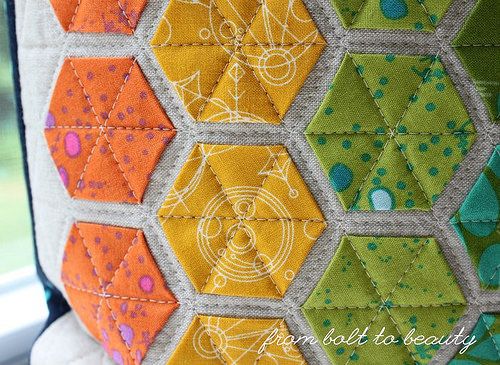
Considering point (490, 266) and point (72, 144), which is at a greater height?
point (72, 144)

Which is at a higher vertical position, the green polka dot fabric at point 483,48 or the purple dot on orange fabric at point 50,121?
the purple dot on orange fabric at point 50,121

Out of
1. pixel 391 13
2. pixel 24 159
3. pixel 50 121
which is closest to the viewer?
pixel 391 13

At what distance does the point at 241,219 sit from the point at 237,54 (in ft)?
0.44

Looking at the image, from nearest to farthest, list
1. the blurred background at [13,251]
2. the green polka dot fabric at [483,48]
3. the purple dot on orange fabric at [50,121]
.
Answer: the green polka dot fabric at [483,48] < the purple dot on orange fabric at [50,121] < the blurred background at [13,251]

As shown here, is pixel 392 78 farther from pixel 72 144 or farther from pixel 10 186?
pixel 10 186

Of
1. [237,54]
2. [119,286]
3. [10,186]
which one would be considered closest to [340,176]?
[237,54]

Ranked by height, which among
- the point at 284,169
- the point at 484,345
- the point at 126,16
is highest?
the point at 126,16

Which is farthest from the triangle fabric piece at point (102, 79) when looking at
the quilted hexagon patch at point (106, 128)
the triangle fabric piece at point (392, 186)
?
the triangle fabric piece at point (392, 186)

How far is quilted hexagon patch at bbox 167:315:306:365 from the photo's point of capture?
18.3 inches

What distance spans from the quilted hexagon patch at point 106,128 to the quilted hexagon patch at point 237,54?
0.03 m

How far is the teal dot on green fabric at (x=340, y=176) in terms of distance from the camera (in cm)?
42

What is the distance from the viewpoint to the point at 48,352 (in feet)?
1.92

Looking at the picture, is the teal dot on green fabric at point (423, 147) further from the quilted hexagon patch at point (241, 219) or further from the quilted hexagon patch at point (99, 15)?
the quilted hexagon patch at point (99, 15)

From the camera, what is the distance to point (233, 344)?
1.55ft
